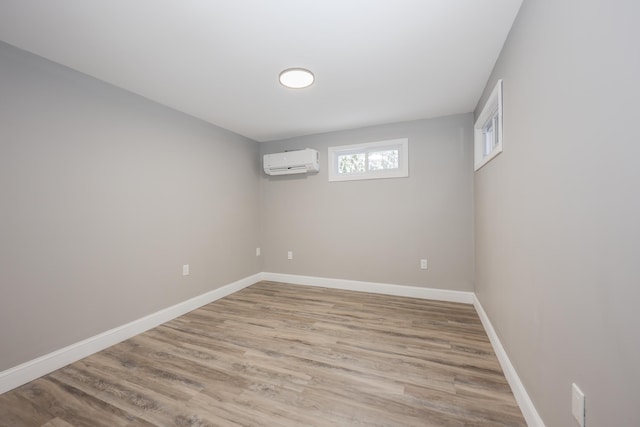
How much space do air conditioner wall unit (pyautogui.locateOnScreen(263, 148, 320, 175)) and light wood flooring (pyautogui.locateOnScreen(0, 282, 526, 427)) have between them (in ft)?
6.82

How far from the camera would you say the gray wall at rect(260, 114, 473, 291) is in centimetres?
312

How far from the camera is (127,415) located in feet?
4.68

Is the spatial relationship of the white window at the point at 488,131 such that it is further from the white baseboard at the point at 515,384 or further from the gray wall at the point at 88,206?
the gray wall at the point at 88,206

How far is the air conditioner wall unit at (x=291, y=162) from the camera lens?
12.0ft

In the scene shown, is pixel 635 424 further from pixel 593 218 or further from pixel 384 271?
pixel 384 271

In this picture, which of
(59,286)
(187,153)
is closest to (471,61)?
(187,153)

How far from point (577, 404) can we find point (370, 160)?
3.07 meters

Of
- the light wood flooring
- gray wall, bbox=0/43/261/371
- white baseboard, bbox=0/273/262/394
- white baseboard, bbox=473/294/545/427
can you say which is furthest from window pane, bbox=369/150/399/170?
white baseboard, bbox=0/273/262/394

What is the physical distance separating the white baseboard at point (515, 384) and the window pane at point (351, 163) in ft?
7.72

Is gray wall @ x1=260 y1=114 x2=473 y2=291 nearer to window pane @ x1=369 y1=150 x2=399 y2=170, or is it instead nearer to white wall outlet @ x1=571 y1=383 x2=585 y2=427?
window pane @ x1=369 y1=150 x2=399 y2=170

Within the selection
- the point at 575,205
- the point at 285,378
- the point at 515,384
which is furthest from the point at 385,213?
the point at 575,205

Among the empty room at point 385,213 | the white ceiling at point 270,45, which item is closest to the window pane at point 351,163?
the empty room at point 385,213

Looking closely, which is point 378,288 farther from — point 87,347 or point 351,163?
point 87,347

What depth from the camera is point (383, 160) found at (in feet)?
11.6
